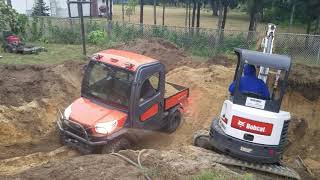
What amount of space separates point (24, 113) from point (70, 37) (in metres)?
13.4

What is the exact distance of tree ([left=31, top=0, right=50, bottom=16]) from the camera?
36.2 m

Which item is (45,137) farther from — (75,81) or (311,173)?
(311,173)

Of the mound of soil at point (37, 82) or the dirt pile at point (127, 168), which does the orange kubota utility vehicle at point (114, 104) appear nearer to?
the dirt pile at point (127, 168)

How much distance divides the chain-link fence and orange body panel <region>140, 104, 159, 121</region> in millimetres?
10777

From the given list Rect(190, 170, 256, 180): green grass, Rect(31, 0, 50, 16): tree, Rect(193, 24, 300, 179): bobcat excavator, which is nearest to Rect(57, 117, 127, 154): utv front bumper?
Rect(193, 24, 300, 179): bobcat excavator

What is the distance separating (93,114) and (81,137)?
57cm

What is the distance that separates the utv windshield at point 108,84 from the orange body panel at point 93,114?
0.75 feet

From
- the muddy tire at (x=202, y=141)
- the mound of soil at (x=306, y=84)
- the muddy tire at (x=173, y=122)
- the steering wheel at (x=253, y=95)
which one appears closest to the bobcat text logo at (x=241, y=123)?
the steering wheel at (x=253, y=95)

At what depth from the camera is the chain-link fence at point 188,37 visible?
65.0ft

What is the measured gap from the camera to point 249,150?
8508 millimetres

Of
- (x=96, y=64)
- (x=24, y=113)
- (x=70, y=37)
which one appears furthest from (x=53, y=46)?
(x=96, y=64)

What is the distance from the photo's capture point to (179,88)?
11844 mm

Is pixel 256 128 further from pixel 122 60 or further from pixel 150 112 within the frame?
pixel 122 60

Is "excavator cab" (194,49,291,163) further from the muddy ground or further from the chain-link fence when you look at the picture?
the chain-link fence
